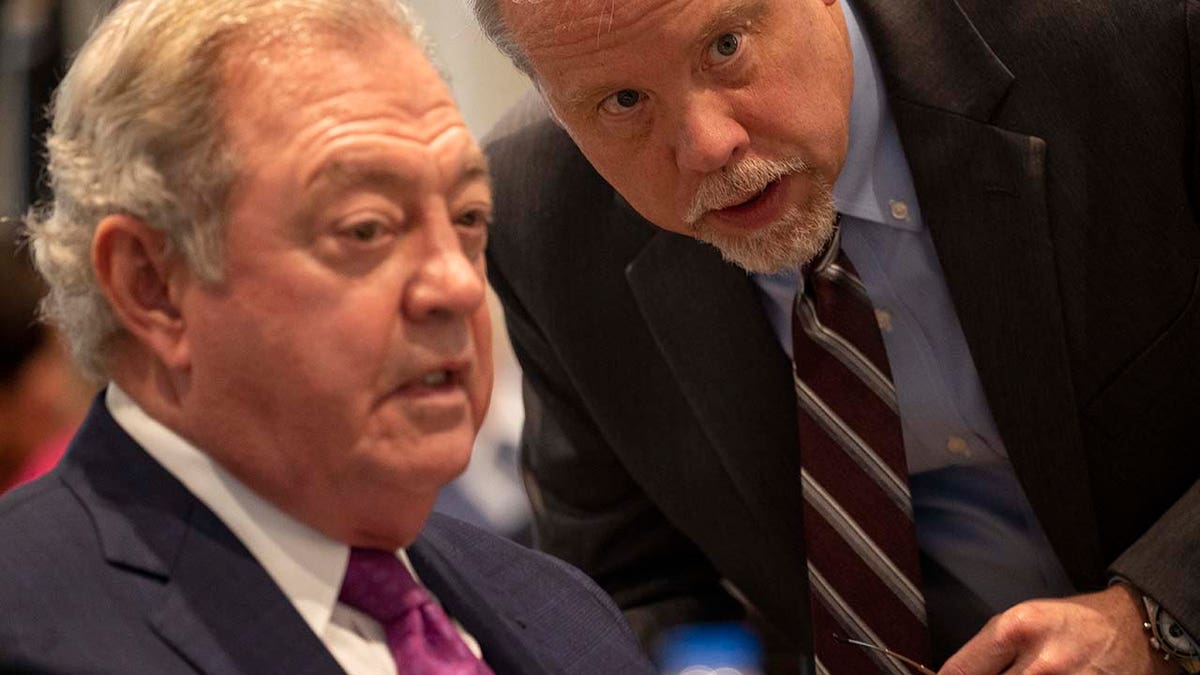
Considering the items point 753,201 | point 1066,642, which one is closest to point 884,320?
point 753,201

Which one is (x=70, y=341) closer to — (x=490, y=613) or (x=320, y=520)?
(x=320, y=520)

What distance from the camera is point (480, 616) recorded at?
6.15ft

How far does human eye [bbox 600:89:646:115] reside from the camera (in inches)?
90.3

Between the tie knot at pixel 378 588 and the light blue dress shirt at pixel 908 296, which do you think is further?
the light blue dress shirt at pixel 908 296

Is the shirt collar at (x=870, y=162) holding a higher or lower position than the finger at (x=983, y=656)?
higher

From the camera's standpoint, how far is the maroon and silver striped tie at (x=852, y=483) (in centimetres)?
248

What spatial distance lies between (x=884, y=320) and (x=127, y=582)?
49.3 inches

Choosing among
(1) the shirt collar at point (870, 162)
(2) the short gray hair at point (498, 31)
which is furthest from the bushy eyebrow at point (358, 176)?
(1) the shirt collar at point (870, 162)

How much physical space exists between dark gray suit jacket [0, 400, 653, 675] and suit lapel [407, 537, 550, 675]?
0.88ft

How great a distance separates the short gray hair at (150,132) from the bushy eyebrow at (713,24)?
1.87 feet

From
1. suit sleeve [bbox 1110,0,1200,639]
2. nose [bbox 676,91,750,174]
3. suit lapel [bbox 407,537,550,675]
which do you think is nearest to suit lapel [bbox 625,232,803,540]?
nose [bbox 676,91,750,174]

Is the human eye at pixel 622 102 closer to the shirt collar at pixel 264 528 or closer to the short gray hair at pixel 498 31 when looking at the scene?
the short gray hair at pixel 498 31

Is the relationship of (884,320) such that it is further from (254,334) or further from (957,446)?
(254,334)

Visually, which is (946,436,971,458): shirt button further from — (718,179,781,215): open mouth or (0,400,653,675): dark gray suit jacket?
(0,400,653,675): dark gray suit jacket
